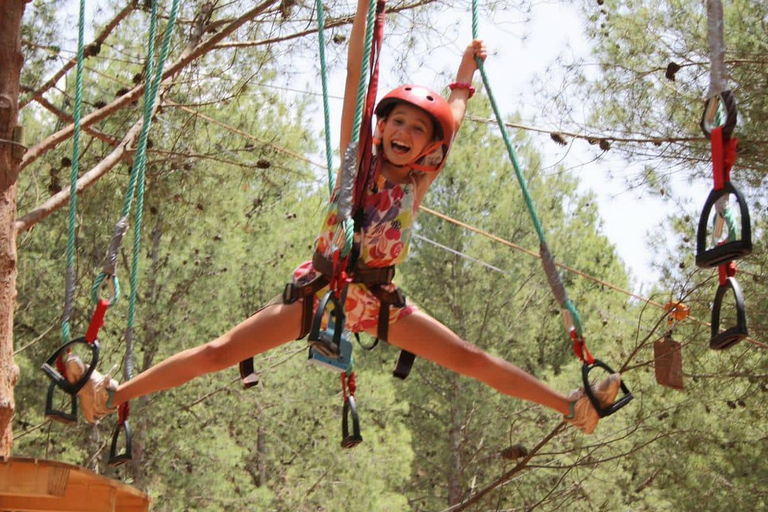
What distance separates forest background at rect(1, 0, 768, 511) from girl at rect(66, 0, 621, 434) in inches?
97.1

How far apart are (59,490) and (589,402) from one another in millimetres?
1859

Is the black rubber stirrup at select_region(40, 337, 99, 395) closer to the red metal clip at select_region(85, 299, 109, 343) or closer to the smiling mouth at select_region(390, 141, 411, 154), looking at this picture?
the red metal clip at select_region(85, 299, 109, 343)

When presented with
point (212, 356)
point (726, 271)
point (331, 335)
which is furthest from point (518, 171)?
point (212, 356)

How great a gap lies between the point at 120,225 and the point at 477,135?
29.8ft

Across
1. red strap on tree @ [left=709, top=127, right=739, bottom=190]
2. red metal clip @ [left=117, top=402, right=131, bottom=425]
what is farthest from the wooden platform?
red strap on tree @ [left=709, top=127, right=739, bottom=190]

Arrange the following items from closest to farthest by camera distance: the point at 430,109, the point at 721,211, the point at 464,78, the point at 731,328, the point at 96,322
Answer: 1. the point at 731,328
2. the point at 721,211
3. the point at 430,109
4. the point at 96,322
5. the point at 464,78

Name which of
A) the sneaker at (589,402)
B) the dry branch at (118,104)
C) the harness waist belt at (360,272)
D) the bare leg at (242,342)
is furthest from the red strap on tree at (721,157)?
the dry branch at (118,104)

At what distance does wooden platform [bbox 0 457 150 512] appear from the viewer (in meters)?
3.60

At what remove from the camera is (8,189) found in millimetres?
5094

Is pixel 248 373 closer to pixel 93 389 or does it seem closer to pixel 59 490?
pixel 93 389

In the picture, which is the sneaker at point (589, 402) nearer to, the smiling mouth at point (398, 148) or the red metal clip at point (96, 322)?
the smiling mouth at point (398, 148)

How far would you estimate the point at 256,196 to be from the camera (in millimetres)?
11352

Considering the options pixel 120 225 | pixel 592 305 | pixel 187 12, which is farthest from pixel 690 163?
pixel 592 305

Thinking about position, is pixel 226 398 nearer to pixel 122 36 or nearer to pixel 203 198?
pixel 203 198
